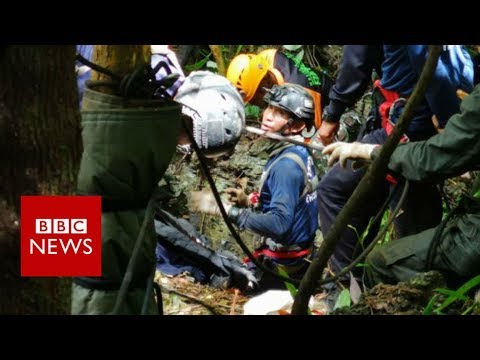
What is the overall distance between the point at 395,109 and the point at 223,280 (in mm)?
1725

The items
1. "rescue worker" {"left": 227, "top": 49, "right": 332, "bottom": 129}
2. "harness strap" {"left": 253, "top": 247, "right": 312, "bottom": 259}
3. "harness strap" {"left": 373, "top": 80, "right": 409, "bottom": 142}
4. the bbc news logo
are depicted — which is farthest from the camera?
"rescue worker" {"left": 227, "top": 49, "right": 332, "bottom": 129}

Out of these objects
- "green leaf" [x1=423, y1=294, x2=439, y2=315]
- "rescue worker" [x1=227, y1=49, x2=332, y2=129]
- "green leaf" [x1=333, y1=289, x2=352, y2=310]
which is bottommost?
"green leaf" [x1=333, y1=289, x2=352, y2=310]

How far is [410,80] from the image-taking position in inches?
133

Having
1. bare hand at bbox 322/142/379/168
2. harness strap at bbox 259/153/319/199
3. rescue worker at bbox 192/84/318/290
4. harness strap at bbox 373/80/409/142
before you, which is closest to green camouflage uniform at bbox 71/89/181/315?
bare hand at bbox 322/142/379/168

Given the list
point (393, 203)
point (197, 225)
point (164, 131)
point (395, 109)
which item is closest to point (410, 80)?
point (395, 109)

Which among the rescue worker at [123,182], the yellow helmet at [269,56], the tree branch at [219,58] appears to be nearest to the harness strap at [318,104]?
the yellow helmet at [269,56]

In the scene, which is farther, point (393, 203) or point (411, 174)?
point (393, 203)

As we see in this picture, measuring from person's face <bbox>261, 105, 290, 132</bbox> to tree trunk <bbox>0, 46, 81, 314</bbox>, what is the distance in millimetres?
3060

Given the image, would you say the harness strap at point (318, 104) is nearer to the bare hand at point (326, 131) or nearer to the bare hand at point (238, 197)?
the bare hand at point (326, 131)

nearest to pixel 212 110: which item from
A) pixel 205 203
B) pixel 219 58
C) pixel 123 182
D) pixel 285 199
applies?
pixel 285 199

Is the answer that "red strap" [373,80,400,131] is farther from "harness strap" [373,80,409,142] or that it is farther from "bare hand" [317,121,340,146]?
"bare hand" [317,121,340,146]

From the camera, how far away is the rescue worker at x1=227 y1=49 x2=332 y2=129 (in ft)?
21.0
